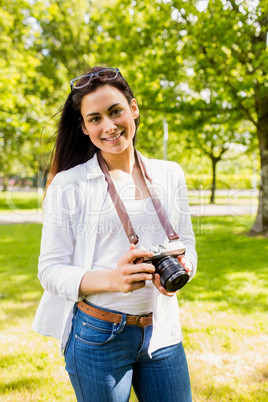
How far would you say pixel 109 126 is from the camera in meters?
1.60

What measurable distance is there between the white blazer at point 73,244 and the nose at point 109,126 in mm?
177

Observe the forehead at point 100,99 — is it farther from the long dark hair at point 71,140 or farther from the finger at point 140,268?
the finger at point 140,268

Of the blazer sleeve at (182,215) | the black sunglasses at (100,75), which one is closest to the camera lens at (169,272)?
the blazer sleeve at (182,215)

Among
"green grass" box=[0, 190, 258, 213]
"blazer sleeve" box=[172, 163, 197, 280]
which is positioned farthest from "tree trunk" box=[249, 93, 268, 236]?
"blazer sleeve" box=[172, 163, 197, 280]

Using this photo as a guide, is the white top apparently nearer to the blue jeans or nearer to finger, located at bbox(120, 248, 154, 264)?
the blue jeans

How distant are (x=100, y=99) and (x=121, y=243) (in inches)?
26.9

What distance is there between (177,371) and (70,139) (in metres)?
1.26

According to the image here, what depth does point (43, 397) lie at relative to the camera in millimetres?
3162

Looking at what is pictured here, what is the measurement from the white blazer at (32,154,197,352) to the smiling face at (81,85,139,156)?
134 mm

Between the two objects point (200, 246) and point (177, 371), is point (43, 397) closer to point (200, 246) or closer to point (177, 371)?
point (177, 371)

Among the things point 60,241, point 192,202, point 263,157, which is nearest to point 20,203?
point 192,202

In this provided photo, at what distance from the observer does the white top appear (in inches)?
57.2

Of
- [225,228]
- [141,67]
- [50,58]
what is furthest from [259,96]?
[50,58]

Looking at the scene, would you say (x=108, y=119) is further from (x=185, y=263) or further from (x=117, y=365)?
(x=117, y=365)
